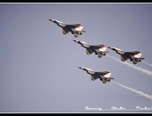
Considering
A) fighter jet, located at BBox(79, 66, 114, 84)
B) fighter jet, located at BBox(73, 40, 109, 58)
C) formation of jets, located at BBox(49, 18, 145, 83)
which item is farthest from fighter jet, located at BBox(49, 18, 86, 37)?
fighter jet, located at BBox(79, 66, 114, 84)

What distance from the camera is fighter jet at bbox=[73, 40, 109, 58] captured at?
9805mm

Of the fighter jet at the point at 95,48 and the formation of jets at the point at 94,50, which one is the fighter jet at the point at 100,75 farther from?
the fighter jet at the point at 95,48

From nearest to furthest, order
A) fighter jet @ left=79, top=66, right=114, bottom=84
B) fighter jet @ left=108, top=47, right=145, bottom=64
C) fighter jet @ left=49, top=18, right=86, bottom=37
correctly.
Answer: fighter jet @ left=79, top=66, right=114, bottom=84, fighter jet @ left=108, top=47, right=145, bottom=64, fighter jet @ left=49, top=18, right=86, bottom=37

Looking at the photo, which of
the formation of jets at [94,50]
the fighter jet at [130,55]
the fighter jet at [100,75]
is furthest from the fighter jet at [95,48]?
the fighter jet at [100,75]

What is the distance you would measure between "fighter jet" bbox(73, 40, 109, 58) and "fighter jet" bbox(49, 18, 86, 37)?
0.29 m

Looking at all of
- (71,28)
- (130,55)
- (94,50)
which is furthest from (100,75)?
(71,28)

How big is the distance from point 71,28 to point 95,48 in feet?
3.21

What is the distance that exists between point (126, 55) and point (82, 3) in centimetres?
212

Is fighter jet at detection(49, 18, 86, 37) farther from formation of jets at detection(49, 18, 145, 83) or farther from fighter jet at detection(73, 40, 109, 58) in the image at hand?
fighter jet at detection(73, 40, 109, 58)

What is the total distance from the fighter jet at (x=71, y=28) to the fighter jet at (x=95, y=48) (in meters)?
0.29

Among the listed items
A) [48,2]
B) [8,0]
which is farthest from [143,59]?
[8,0]

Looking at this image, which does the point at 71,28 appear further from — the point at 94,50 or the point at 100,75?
the point at 100,75

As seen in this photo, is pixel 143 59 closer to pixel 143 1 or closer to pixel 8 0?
pixel 143 1

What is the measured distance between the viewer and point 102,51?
387 inches
